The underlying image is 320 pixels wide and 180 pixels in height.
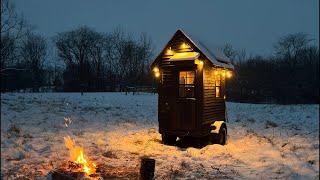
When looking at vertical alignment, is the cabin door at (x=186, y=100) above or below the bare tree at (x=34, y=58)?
below

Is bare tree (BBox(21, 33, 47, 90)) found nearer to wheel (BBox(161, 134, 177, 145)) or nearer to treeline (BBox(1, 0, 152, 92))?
treeline (BBox(1, 0, 152, 92))

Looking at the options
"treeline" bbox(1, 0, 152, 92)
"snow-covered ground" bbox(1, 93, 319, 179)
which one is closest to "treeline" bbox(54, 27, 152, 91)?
"treeline" bbox(1, 0, 152, 92)

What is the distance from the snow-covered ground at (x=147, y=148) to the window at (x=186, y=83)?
2.46m

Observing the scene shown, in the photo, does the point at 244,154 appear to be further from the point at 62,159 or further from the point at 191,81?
the point at 62,159

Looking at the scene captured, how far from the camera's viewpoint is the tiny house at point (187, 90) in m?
14.7

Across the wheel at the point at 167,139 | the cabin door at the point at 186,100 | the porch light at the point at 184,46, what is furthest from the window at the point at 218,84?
the wheel at the point at 167,139

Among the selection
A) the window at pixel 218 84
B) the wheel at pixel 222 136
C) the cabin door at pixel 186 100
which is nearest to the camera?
the cabin door at pixel 186 100

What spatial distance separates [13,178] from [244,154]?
774 centimetres

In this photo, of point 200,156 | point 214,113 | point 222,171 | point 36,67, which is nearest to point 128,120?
point 214,113

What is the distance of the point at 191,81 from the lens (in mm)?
15305

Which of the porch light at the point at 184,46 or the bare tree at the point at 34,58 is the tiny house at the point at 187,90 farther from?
the bare tree at the point at 34,58

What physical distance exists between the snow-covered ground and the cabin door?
1.32m

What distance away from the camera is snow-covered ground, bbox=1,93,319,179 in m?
10.0

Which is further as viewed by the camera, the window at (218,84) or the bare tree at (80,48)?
the bare tree at (80,48)
